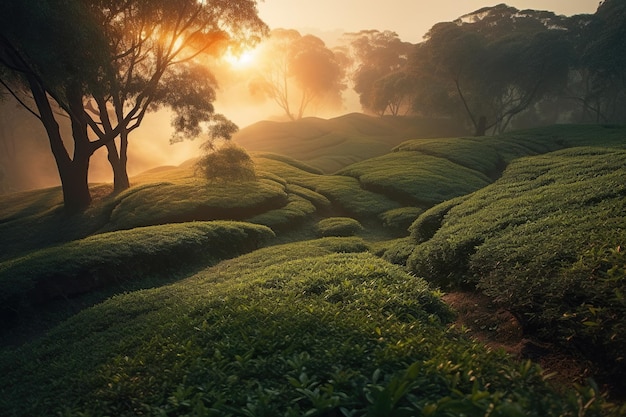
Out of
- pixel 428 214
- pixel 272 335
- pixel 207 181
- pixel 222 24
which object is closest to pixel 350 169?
pixel 207 181

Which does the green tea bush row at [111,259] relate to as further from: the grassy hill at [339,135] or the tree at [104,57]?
the grassy hill at [339,135]

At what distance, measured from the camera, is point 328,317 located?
6.15 metres

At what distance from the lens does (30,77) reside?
841 inches

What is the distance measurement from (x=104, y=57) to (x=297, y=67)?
68.2m

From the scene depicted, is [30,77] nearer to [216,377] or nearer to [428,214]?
[428,214]

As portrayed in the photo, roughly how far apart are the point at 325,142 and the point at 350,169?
28576mm

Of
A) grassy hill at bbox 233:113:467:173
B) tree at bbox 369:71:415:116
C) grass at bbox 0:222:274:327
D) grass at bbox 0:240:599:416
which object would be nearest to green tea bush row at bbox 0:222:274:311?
grass at bbox 0:222:274:327

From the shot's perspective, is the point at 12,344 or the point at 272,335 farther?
the point at 12,344

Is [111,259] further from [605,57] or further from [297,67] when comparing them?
[297,67]

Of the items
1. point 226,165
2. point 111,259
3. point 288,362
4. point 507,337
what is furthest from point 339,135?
point 288,362

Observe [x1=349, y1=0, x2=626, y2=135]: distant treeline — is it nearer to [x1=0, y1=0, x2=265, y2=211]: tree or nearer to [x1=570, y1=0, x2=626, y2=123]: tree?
[x1=570, y1=0, x2=626, y2=123]: tree

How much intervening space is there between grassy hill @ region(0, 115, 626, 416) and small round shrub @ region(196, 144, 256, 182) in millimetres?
10423

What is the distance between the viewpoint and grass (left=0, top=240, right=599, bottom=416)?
3.93m

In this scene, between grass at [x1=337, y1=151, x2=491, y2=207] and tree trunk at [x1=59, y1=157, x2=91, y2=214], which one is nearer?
tree trunk at [x1=59, y1=157, x2=91, y2=214]
